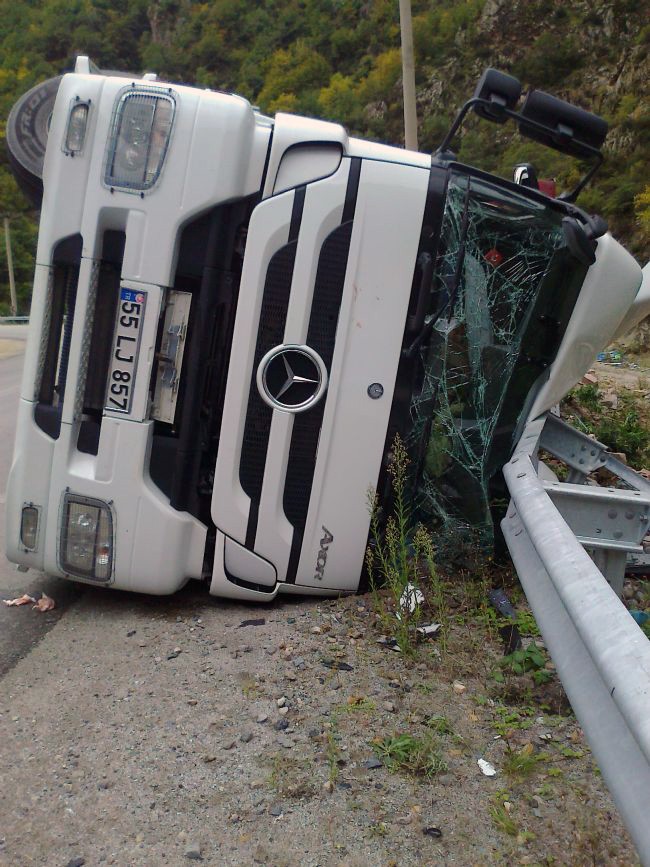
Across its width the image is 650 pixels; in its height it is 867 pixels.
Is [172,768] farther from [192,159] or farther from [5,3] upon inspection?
[5,3]

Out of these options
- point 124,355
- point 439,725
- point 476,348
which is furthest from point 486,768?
point 124,355

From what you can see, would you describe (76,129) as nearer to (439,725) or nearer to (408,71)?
(439,725)

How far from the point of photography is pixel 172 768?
215 cm

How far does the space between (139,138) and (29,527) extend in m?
1.61

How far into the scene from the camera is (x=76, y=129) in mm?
2992

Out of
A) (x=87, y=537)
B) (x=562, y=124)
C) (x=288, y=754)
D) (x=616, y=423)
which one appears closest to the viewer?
(x=288, y=754)

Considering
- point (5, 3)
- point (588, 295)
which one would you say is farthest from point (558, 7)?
point (5, 3)

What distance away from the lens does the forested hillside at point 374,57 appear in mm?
30577

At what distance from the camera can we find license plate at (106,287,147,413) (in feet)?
9.95

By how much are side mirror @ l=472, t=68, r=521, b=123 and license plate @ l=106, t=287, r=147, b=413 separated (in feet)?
5.60

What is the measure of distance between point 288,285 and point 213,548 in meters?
1.11

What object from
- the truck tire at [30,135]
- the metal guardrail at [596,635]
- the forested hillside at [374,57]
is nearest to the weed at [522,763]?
the metal guardrail at [596,635]

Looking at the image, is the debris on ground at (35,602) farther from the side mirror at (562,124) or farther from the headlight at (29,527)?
the side mirror at (562,124)

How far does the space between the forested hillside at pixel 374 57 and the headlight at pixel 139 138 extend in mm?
10060
